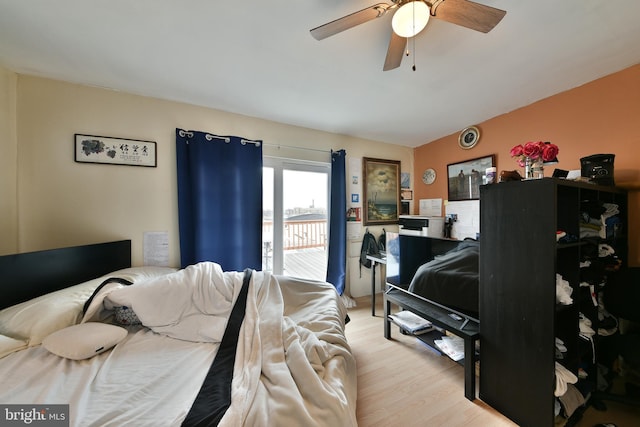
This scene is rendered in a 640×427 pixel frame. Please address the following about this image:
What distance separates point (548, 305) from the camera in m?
1.16

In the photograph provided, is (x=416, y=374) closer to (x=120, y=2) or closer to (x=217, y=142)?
(x=217, y=142)

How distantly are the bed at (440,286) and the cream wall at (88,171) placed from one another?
221 cm

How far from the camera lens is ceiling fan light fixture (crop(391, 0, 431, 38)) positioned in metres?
1.04

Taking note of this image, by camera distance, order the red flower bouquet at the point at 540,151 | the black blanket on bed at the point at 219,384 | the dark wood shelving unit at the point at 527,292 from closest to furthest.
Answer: the black blanket on bed at the point at 219,384
the dark wood shelving unit at the point at 527,292
the red flower bouquet at the point at 540,151

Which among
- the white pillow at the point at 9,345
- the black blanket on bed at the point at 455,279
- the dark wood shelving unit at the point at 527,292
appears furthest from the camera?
the black blanket on bed at the point at 455,279

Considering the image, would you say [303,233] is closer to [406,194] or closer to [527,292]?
[406,194]

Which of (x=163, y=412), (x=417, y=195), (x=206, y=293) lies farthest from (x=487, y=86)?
(x=163, y=412)

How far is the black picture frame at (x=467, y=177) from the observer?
2.50 meters

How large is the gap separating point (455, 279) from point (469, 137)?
73.8 inches

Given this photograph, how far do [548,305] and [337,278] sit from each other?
1.97 meters

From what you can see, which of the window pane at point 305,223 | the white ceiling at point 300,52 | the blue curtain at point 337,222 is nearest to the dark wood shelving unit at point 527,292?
the white ceiling at point 300,52

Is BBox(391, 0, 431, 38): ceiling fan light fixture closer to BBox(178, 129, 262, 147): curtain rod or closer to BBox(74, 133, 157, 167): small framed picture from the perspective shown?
BBox(178, 129, 262, 147): curtain rod

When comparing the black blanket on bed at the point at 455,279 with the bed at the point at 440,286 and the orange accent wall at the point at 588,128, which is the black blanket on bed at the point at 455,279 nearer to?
the bed at the point at 440,286

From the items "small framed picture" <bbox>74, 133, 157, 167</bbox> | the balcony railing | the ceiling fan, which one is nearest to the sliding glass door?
the balcony railing
